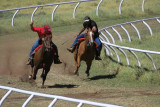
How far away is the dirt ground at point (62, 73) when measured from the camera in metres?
13.6

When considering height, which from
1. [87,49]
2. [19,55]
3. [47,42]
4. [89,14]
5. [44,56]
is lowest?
[19,55]

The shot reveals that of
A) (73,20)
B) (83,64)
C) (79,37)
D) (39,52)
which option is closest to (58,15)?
(73,20)

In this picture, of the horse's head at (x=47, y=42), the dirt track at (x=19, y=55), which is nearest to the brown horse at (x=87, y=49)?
the dirt track at (x=19, y=55)

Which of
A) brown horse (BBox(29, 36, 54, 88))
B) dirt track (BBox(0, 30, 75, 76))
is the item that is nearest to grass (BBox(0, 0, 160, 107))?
dirt track (BBox(0, 30, 75, 76))

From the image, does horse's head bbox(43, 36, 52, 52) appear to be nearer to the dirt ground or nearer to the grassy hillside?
the dirt ground

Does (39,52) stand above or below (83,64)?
above

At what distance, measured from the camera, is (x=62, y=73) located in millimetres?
17234

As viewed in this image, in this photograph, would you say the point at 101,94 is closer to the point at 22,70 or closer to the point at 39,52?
the point at 39,52

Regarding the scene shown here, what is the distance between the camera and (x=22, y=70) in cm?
1742

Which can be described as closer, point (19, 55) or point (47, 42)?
point (47, 42)

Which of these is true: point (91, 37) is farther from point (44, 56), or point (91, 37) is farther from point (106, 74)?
point (106, 74)

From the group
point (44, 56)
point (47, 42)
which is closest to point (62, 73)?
point (44, 56)

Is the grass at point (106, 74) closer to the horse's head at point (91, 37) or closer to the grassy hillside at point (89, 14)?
the grassy hillside at point (89, 14)

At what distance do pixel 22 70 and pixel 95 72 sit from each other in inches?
94.5
